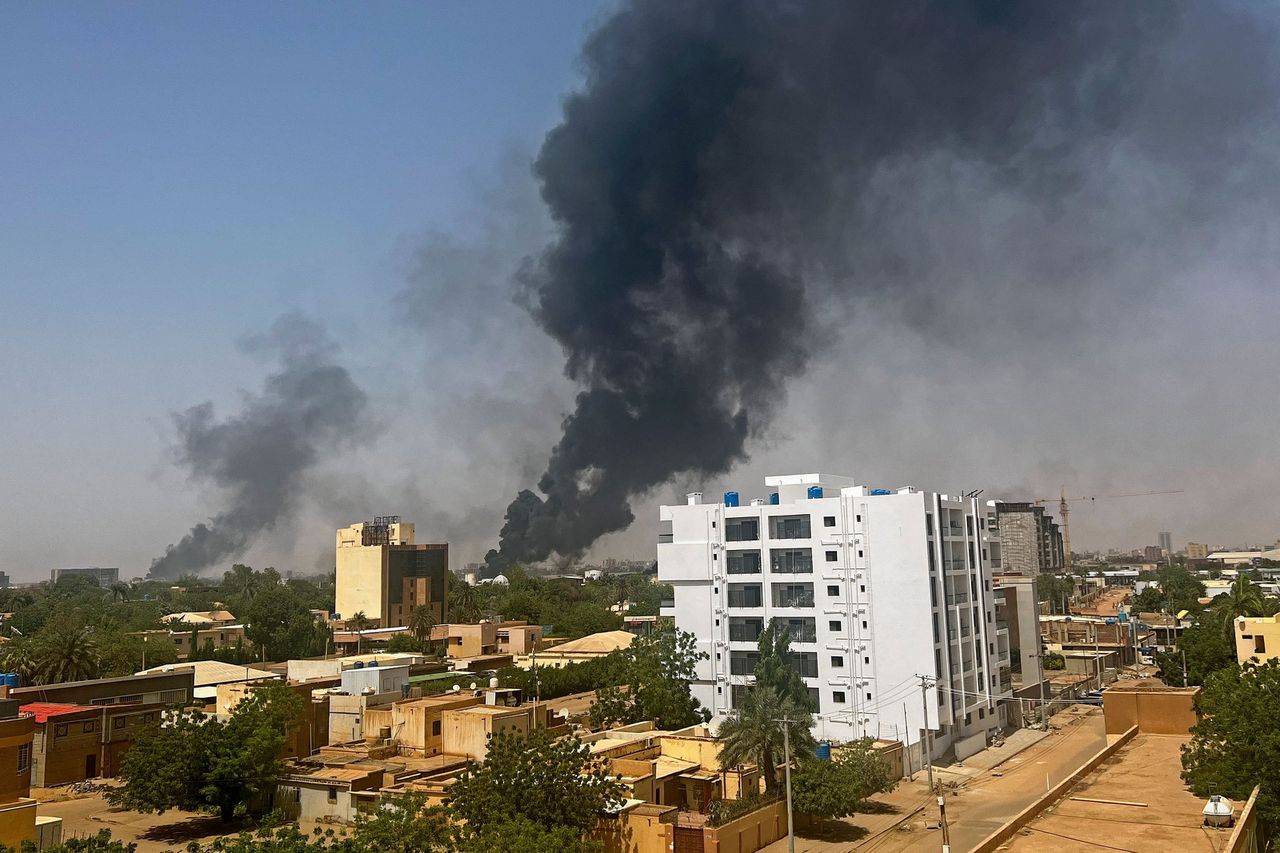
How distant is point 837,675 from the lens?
65688 mm

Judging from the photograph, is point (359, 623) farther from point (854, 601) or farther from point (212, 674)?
point (854, 601)

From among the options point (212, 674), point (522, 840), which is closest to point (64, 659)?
point (212, 674)

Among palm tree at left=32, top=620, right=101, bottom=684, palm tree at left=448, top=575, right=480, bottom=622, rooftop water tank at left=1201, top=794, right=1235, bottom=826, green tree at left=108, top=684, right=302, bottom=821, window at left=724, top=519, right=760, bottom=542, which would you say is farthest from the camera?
palm tree at left=448, top=575, right=480, bottom=622

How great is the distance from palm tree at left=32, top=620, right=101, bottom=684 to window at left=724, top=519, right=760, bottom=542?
56.9 meters

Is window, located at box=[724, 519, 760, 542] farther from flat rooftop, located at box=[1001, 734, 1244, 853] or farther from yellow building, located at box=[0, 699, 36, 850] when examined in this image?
yellow building, located at box=[0, 699, 36, 850]

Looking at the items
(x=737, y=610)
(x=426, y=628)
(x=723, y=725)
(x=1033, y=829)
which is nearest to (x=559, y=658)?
(x=426, y=628)

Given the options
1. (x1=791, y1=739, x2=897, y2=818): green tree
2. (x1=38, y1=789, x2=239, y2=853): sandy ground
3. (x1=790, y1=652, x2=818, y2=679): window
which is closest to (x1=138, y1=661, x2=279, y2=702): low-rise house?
(x1=38, y1=789, x2=239, y2=853): sandy ground

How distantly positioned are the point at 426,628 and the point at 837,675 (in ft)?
248

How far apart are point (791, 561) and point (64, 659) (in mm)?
62588

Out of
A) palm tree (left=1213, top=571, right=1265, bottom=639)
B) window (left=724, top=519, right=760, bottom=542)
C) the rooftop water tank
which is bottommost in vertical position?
the rooftop water tank

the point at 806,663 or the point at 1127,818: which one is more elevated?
the point at 806,663

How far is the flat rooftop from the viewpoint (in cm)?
2569

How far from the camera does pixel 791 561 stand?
227ft

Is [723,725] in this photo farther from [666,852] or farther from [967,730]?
[967,730]
